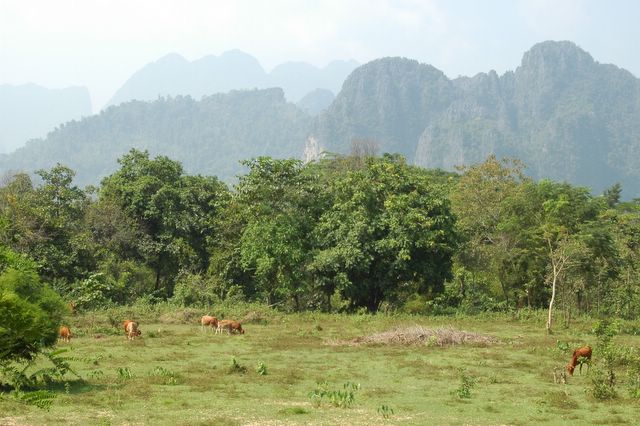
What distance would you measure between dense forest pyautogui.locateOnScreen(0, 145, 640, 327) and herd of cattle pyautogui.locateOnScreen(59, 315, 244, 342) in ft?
23.4

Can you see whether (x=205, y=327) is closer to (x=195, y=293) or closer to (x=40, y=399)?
(x=195, y=293)

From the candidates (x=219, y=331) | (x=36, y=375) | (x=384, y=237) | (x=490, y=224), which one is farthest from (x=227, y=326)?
(x=490, y=224)

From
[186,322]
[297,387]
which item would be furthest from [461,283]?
[297,387]

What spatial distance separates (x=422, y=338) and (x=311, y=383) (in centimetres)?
884

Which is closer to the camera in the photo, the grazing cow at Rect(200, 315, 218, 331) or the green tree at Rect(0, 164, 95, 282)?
the grazing cow at Rect(200, 315, 218, 331)

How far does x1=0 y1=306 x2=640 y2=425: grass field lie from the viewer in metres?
13.7

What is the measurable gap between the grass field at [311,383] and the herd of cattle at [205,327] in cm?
64

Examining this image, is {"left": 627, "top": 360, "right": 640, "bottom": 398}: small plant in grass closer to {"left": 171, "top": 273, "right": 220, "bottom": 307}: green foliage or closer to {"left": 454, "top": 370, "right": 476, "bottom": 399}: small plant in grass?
{"left": 454, "top": 370, "right": 476, "bottom": 399}: small plant in grass

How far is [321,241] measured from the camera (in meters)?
38.2

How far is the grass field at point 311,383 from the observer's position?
45.0 feet

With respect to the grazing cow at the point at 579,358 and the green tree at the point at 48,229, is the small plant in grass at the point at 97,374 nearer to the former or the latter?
the grazing cow at the point at 579,358

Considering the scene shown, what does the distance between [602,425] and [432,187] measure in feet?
84.4

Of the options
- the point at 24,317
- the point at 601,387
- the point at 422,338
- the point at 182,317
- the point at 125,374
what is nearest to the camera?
the point at 24,317

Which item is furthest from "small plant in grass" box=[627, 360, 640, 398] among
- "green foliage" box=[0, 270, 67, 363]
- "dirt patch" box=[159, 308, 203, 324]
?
"dirt patch" box=[159, 308, 203, 324]
